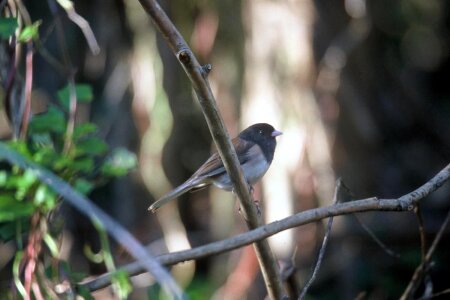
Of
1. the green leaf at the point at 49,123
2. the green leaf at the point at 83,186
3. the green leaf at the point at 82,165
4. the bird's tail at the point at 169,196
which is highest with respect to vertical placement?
the green leaf at the point at 49,123

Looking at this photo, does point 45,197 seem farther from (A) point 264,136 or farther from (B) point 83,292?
(A) point 264,136

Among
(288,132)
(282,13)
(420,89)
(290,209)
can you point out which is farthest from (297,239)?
(420,89)

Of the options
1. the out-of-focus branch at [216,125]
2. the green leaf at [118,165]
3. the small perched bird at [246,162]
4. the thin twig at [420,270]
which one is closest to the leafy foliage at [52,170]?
the green leaf at [118,165]

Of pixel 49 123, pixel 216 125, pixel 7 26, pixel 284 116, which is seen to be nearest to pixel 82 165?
pixel 49 123

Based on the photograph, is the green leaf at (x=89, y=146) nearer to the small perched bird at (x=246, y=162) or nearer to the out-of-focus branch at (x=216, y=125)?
the out-of-focus branch at (x=216, y=125)

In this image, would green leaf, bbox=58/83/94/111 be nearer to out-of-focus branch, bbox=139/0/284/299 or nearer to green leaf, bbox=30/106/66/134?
green leaf, bbox=30/106/66/134

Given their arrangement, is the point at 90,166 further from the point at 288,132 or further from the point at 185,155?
the point at 185,155

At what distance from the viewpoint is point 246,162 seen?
4.12 m

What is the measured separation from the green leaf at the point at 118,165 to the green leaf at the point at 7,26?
0.55 metres

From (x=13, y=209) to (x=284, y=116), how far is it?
262 cm

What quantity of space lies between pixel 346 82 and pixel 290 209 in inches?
36.8

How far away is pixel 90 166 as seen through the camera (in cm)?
268

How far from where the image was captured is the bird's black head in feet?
14.0

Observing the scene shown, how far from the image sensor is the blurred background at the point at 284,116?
4.89 metres
